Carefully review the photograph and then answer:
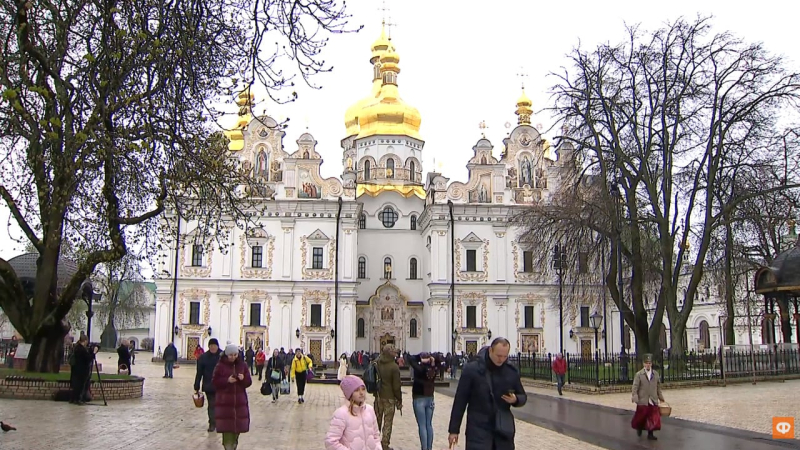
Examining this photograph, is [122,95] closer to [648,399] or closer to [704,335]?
[648,399]

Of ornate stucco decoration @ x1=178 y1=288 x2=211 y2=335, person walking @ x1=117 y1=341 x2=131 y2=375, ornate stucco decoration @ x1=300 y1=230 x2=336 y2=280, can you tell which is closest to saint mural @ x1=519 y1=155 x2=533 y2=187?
ornate stucco decoration @ x1=300 y1=230 x2=336 y2=280

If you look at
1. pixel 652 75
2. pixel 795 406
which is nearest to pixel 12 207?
pixel 795 406

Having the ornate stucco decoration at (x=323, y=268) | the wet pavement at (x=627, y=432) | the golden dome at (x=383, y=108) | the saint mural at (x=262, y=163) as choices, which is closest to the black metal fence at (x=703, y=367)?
the wet pavement at (x=627, y=432)

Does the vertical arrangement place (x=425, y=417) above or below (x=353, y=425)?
below

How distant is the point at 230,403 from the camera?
9.75m

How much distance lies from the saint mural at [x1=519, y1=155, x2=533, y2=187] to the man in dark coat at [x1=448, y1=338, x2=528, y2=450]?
46.5 metres

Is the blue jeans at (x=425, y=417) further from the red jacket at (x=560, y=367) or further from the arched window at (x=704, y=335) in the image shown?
the arched window at (x=704, y=335)

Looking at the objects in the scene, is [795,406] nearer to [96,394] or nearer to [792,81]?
[792,81]

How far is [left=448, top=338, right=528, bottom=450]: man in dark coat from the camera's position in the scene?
272 inches

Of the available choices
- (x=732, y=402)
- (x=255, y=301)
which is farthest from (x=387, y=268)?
(x=732, y=402)

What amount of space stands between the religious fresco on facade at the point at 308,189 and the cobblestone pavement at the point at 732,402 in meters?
26.7

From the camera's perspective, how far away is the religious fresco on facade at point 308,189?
169 feet

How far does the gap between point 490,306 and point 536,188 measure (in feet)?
27.7

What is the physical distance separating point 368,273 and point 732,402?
119 ft
